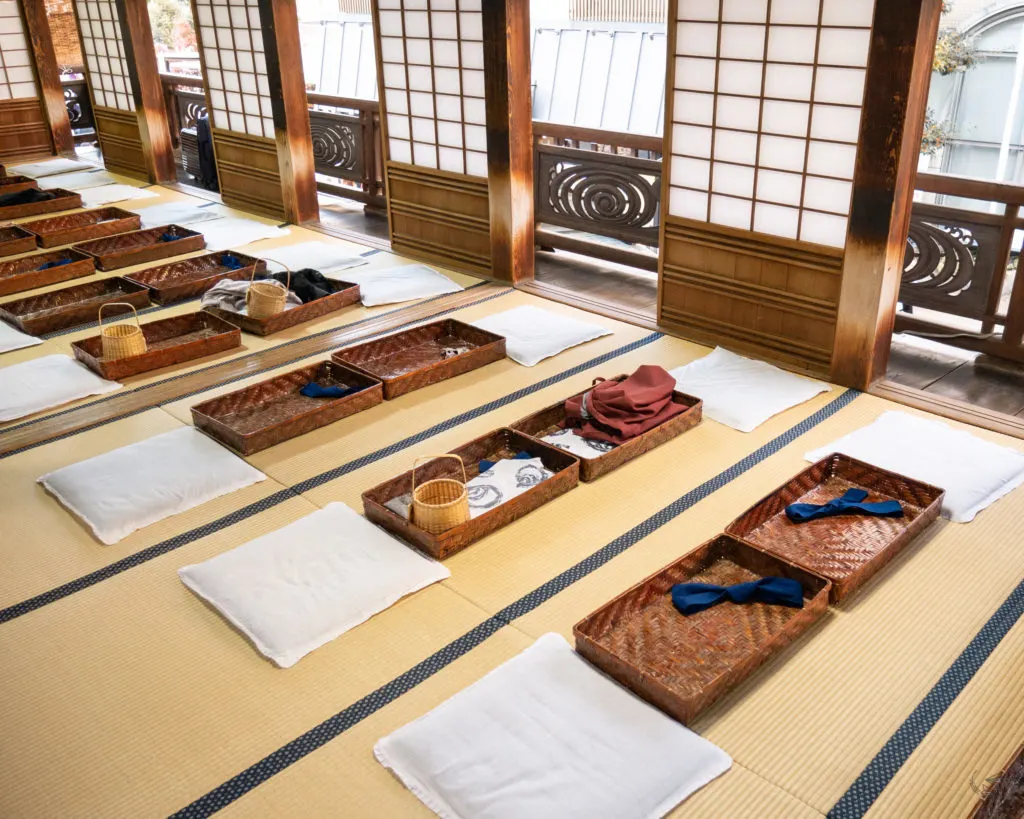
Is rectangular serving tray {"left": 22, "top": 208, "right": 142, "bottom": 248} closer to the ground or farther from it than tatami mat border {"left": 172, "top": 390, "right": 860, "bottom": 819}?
farther from it

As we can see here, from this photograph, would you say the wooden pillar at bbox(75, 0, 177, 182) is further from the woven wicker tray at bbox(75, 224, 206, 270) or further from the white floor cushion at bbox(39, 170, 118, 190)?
the woven wicker tray at bbox(75, 224, 206, 270)

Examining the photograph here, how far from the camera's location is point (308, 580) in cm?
269

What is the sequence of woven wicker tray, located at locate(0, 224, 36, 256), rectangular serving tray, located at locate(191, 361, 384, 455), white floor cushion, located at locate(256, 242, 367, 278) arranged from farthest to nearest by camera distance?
woven wicker tray, located at locate(0, 224, 36, 256), white floor cushion, located at locate(256, 242, 367, 278), rectangular serving tray, located at locate(191, 361, 384, 455)

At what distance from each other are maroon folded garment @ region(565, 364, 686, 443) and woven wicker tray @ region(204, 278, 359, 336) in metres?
1.84

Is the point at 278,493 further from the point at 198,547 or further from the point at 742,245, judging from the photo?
the point at 742,245

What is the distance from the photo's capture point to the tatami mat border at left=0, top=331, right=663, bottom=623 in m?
2.71

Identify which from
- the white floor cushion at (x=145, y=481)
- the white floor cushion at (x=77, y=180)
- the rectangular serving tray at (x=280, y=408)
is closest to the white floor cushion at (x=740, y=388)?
the rectangular serving tray at (x=280, y=408)

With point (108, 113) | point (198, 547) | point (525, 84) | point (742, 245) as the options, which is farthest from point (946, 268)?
point (108, 113)

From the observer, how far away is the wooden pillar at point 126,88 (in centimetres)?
790

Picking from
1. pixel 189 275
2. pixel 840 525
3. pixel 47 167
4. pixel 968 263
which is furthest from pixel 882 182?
pixel 47 167

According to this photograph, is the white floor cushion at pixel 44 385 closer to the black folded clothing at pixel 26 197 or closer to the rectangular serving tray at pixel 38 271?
the rectangular serving tray at pixel 38 271

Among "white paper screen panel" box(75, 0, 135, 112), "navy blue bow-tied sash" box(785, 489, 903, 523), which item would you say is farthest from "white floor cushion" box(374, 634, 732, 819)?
"white paper screen panel" box(75, 0, 135, 112)

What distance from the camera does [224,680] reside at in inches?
93.4

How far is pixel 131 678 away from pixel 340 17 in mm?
15658
